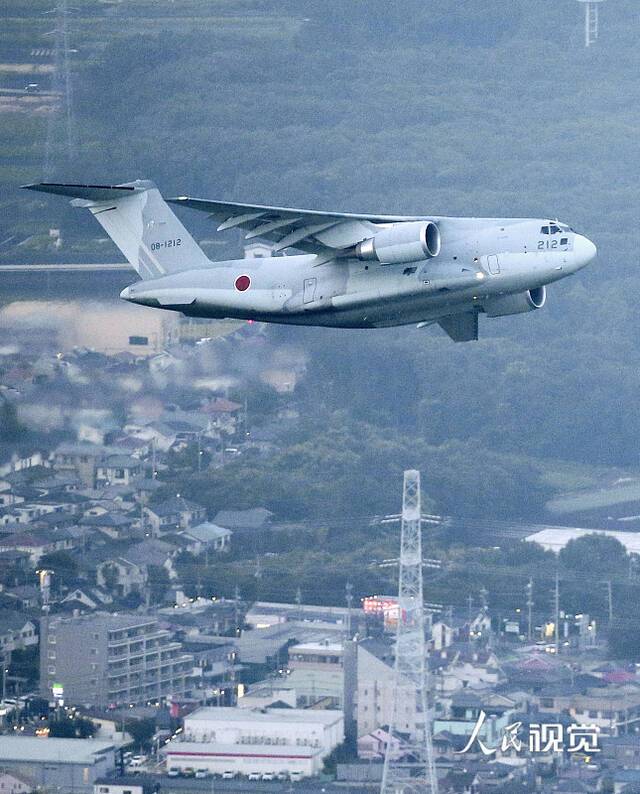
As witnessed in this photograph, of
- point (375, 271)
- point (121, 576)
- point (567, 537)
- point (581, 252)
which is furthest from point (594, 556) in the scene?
point (375, 271)

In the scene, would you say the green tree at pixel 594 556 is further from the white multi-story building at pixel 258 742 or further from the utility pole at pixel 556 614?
the white multi-story building at pixel 258 742

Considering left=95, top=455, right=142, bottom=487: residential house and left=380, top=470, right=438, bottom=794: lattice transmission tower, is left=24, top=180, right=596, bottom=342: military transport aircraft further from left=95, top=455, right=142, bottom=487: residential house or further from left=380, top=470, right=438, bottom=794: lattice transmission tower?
left=95, top=455, right=142, bottom=487: residential house

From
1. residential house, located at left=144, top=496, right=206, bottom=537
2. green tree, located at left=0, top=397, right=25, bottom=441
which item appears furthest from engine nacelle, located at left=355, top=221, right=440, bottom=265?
residential house, located at left=144, top=496, right=206, bottom=537

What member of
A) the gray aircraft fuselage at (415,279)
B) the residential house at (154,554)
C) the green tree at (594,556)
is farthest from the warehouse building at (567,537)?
the gray aircraft fuselage at (415,279)

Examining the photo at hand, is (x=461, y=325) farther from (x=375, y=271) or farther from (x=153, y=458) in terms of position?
(x=153, y=458)

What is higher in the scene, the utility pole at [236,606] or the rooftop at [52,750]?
the utility pole at [236,606]

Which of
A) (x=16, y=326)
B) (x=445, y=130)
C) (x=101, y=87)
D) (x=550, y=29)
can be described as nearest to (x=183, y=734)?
(x=16, y=326)

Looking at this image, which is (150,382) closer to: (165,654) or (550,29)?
(165,654)
